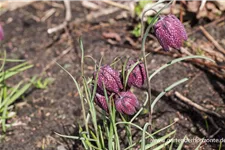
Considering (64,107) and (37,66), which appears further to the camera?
(37,66)

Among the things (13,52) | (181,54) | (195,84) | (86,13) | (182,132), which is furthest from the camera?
(86,13)

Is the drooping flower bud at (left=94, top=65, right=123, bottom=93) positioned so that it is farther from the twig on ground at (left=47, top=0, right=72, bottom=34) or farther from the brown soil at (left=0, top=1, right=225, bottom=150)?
the twig on ground at (left=47, top=0, right=72, bottom=34)

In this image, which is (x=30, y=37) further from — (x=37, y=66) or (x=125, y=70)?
(x=125, y=70)

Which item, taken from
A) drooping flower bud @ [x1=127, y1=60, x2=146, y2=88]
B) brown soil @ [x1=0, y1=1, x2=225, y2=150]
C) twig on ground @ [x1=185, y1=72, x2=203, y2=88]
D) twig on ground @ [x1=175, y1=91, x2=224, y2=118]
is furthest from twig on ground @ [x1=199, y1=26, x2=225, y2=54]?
drooping flower bud @ [x1=127, y1=60, x2=146, y2=88]

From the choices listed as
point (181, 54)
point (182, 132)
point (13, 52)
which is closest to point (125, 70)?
point (182, 132)

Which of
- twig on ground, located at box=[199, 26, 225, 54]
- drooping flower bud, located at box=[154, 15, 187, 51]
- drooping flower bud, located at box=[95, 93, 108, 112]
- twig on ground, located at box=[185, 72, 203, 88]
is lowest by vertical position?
twig on ground, located at box=[185, 72, 203, 88]

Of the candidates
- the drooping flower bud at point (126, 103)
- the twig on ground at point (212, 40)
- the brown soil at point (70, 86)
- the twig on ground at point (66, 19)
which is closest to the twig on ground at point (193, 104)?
the brown soil at point (70, 86)

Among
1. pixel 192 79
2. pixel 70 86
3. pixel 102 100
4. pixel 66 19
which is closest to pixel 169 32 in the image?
pixel 102 100
